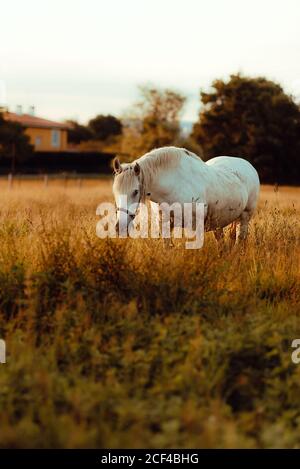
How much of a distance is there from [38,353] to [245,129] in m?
34.5

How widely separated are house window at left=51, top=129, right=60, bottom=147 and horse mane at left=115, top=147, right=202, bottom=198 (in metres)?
64.3

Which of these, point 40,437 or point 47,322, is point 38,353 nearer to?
point 47,322

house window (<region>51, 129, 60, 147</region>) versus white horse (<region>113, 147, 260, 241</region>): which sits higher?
white horse (<region>113, 147, 260, 241</region>)

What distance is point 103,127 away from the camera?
76688 mm

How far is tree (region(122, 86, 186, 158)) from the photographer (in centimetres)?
4119

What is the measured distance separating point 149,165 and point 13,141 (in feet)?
127

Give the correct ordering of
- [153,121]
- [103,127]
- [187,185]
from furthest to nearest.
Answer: [103,127]
[153,121]
[187,185]

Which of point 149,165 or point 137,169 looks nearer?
point 137,169

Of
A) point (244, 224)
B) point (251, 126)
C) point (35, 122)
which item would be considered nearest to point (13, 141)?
point (251, 126)

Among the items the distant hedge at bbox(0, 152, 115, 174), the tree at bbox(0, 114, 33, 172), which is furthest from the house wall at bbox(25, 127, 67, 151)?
the tree at bbox(0, 114, 33, 172)

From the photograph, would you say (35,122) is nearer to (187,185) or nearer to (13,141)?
(13,141)

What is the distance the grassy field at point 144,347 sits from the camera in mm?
3311
